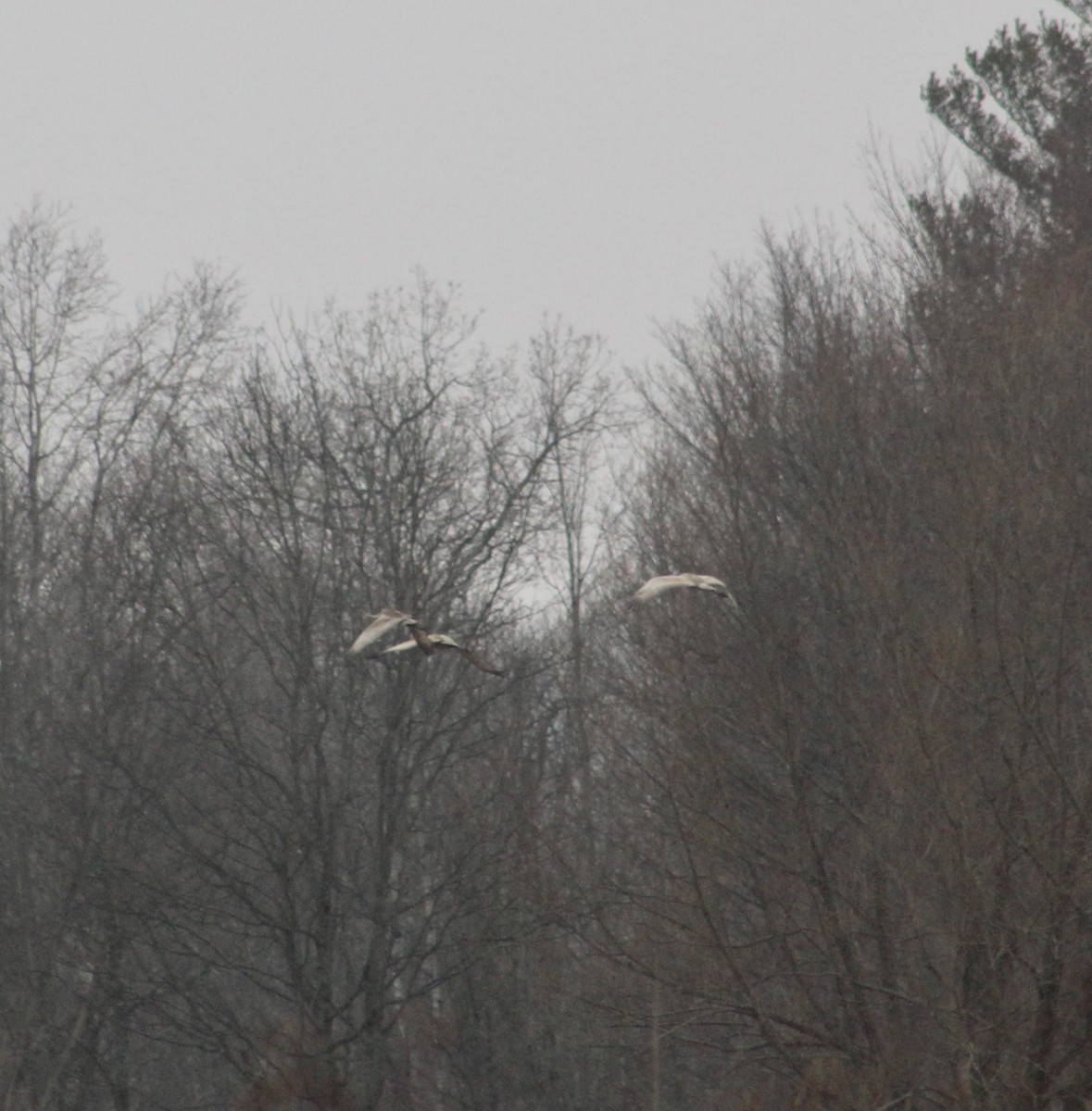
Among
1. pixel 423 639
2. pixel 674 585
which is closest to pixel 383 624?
pixel 423 639

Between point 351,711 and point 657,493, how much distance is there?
3126mm

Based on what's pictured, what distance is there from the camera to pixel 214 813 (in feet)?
42.9

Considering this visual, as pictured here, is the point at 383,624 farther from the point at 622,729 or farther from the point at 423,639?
the point at 622,729

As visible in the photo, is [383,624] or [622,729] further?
[622,729]

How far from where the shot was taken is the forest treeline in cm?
914

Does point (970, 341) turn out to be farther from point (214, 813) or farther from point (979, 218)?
point (214, 813)

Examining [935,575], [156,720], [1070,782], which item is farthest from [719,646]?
[156,720]

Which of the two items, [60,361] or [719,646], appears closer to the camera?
[719,646]

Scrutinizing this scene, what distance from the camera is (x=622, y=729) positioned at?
11.1m

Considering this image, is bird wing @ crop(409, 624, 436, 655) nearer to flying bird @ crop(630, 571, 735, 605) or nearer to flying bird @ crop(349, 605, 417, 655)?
flying bird @ crop(349, 605, 417, 655)

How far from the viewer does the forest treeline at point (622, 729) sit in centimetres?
914

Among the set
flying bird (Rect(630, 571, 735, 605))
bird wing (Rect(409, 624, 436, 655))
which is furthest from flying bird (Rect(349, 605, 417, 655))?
flying bird (Rect(630, 571, 735, 605))

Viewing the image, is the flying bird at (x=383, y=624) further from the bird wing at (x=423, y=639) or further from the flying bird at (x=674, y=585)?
the flying bird at (x=674, y=585)

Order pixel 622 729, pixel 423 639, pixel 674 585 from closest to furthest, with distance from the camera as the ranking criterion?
pixel 423 639
pixel 674 585
pixel 622 729
